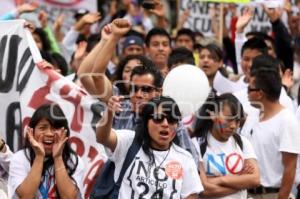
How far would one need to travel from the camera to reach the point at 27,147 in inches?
246

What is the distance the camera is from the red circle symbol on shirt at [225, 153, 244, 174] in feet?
21.7

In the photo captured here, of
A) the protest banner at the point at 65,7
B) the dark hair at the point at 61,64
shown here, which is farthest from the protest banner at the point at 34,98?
the protest banner at the point at 65,7

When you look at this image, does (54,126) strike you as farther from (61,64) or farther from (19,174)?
(61,64)

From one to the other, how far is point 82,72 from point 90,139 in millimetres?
859

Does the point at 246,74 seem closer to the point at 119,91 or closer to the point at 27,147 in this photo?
the point at 119,91

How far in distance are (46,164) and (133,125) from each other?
75 centimetres

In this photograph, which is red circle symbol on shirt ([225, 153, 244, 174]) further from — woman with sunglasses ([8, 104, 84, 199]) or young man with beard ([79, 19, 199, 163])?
woman with sunglasses ([8, 104, 84, 199])

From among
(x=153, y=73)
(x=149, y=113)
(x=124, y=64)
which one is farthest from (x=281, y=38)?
(x=149, y=113)

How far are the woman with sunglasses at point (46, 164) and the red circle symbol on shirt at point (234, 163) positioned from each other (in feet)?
3.48

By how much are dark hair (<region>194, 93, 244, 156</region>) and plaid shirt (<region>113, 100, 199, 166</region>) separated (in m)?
0.32

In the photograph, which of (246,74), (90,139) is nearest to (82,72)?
(90,139)

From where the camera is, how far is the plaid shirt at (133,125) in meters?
6.31

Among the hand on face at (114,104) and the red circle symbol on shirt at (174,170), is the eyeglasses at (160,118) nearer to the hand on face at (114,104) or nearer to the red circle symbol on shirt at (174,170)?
the red circle symbol on shirt at (174,170)

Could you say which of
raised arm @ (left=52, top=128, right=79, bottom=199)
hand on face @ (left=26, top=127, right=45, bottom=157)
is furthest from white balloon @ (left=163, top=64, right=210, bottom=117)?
hand on face @ (left=26, top=127, right=45, bottom=157)
